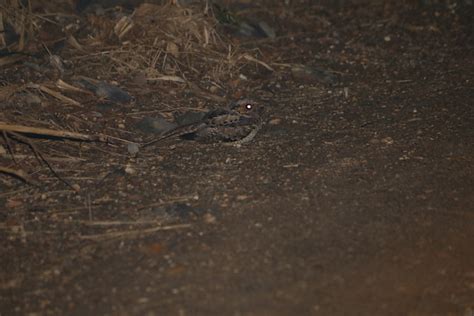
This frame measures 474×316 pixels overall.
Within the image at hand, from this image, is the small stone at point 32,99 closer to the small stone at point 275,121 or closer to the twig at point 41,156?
the twig at point 41,156

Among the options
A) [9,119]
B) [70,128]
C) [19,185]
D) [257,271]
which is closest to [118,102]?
[70,128]

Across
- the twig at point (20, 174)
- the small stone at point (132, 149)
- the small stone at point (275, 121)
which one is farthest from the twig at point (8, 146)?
the small stone at point (275, 121)

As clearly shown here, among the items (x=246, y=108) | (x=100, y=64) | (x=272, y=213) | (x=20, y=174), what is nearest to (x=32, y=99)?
(x=100, y=64)

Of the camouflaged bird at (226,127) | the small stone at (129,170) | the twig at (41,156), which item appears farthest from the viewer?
the camouflaged bird at (226,127)

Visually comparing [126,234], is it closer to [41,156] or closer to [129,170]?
[129,170]

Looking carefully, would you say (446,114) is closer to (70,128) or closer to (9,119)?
(70,128)
